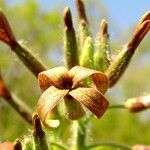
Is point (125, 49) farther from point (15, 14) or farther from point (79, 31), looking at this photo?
point (15, 14)

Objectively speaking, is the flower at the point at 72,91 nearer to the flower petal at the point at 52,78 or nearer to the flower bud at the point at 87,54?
the flower petal at the point at 52,78

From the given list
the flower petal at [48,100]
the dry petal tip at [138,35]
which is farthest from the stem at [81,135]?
the flower petal at [48,100]

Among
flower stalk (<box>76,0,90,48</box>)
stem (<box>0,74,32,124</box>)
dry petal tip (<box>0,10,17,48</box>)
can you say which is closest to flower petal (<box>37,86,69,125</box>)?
dry petal tip (<box>0,10,17,48</box>)

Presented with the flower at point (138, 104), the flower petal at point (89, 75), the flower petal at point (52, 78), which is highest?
the flower petal at point (52, 78)

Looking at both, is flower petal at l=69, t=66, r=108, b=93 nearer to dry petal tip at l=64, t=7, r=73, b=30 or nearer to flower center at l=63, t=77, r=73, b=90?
flower center at l=63, t=77, r=73, b=90

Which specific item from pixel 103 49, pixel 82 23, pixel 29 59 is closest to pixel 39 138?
pixel 29 59

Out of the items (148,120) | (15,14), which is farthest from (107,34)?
(148,120)

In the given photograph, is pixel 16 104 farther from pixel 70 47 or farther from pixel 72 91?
pixel 72 91
